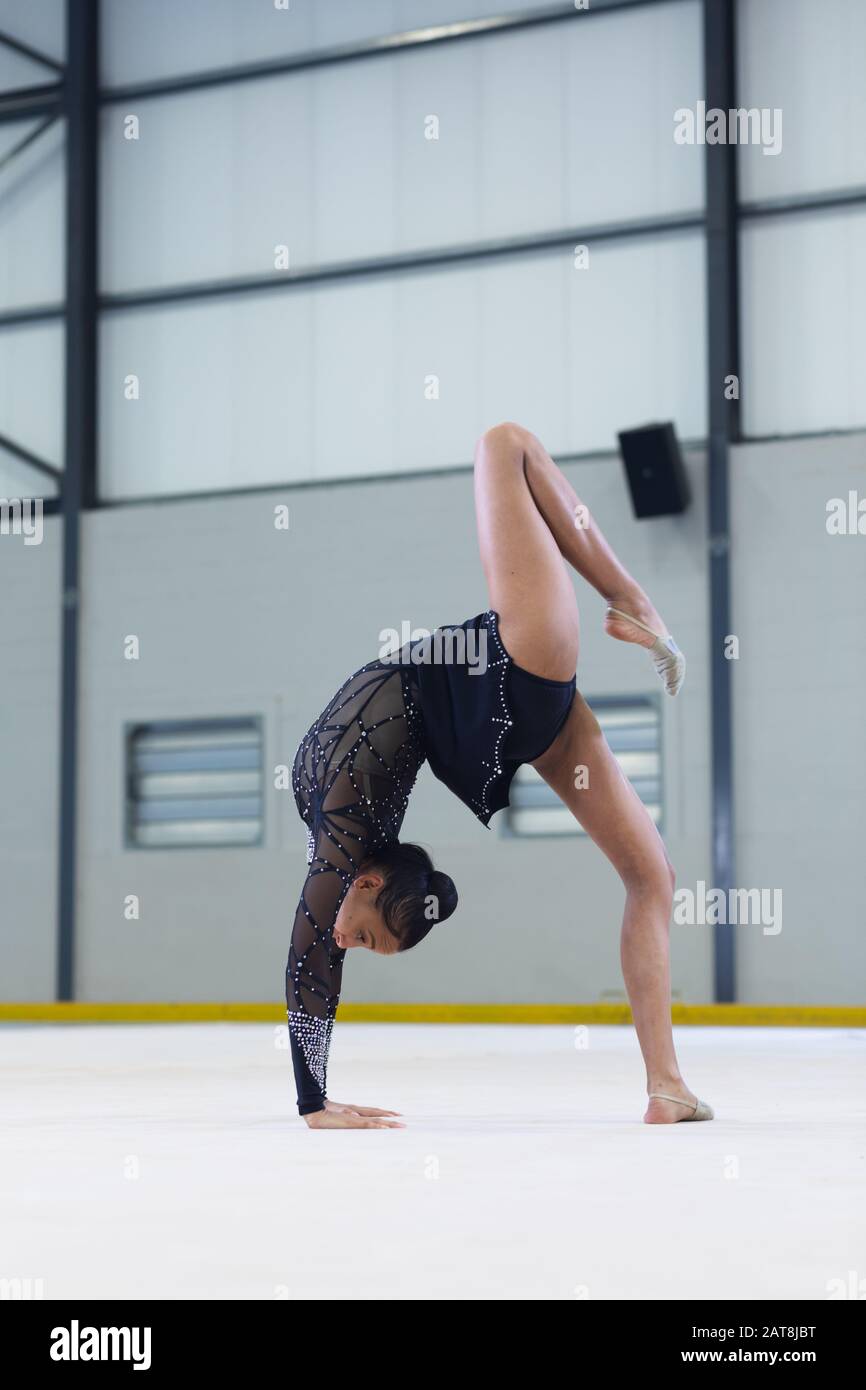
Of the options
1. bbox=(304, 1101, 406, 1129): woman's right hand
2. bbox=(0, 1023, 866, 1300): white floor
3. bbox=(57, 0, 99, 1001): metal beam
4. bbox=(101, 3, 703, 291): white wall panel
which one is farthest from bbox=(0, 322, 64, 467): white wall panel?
bbox=(304, 1101, 406, 1129): woman's right hand

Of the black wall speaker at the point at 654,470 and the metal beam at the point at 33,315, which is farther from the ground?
the metal beam at the point at 33,315

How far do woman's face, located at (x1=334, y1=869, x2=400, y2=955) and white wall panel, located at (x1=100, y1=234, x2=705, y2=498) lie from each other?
7110 mm

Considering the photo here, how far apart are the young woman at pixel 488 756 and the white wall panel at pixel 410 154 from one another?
729 centimetres

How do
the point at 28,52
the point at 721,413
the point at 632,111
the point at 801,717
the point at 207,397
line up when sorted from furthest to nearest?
the point at 28,52, the point at 207,397, the point at 632,111, the point at 721,413, the point at 801,717

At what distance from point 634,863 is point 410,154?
8250mm

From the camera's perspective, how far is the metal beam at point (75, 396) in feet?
38.1

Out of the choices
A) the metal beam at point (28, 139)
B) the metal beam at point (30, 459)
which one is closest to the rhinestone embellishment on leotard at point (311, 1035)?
the metal beam at point (30, 459)

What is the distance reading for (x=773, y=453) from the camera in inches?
401

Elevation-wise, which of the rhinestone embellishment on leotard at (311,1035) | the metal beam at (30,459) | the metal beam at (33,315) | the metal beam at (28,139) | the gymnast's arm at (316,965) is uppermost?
the metal beam at (28,139)

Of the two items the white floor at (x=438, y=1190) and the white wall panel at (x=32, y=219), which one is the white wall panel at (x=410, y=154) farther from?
the white floor at (x=438, y=1190)

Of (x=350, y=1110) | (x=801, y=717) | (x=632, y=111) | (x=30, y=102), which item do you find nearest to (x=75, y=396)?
(x=30, y=102)

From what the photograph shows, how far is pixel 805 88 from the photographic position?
10375mm

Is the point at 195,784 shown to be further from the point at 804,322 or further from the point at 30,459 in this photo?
the point at 804,322
